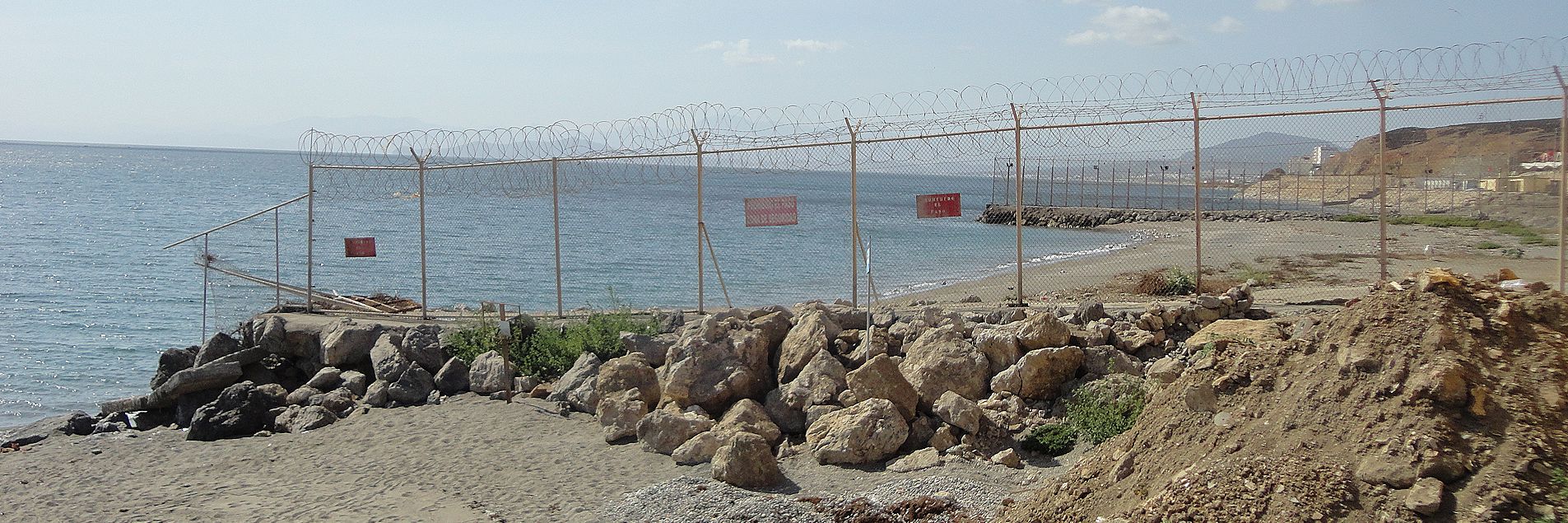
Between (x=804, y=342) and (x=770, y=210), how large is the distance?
3.03 meters

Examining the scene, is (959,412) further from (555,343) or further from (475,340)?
(475,340)

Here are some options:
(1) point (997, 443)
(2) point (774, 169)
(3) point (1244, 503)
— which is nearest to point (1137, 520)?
(3) point (1244, 503)

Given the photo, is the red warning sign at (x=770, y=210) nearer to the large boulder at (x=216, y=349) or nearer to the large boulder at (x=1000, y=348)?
the large boulder at (x=1000, y=348)

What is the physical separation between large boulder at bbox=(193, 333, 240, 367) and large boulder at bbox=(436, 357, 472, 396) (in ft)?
13.9

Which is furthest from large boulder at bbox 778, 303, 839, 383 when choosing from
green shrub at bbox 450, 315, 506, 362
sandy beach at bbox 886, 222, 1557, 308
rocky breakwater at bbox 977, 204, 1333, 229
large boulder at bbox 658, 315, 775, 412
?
rocky breakwater at bbox 977, 204, 1333, 229

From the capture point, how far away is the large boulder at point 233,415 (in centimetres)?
1266

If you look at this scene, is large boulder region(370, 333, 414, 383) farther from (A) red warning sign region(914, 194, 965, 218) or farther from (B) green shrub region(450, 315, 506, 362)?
(A) red warning sign region(914, 194, 965, 218)

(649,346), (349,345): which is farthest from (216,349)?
(649,346)

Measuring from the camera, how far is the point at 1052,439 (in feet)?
30.1

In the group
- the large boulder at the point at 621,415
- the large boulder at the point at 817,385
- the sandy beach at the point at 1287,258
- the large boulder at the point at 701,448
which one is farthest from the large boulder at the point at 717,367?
the sandy beach at the point at 1287,258

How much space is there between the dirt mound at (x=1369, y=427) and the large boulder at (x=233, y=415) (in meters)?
9.72

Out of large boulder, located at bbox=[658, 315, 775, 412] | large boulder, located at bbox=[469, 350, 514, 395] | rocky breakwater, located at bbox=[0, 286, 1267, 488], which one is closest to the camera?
rocky breakwater, located at bbox=[0, 286, 1267, 488]

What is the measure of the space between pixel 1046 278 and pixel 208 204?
66242 millimetres

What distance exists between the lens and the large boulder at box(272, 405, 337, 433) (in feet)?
41.2
